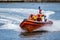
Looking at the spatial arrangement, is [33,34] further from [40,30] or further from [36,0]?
[36,0]

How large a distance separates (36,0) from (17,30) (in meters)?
11.3

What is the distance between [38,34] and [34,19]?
0.32m

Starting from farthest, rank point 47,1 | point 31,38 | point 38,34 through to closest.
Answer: point 47,1, point 38,34, point 31,38

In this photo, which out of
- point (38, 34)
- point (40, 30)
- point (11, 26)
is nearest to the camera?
point (38, 34)

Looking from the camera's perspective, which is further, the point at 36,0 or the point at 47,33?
the point at 36,0

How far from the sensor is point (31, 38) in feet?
15.3

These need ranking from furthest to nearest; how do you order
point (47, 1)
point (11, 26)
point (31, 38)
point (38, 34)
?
point (47, 1)
point (11, 26)
point (38, 34)
point (31, 38)

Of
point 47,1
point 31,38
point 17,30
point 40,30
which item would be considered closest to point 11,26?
point 17,30

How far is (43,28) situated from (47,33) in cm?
27

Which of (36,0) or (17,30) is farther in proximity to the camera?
(36,0)

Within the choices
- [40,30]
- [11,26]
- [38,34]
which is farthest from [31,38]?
[11,26]

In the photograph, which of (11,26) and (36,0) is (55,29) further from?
(36,0)

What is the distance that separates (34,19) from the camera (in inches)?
204

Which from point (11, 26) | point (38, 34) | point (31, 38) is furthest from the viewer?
point (11, 26)
